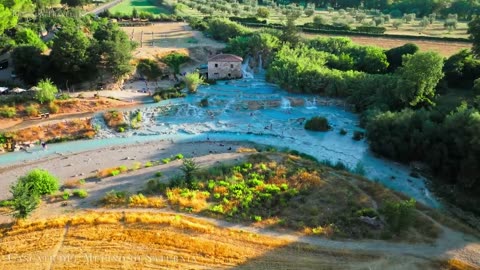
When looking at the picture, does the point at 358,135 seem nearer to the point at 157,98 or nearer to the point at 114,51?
the point at 157,98

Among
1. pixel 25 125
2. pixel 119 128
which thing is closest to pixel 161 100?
pixel 119 128

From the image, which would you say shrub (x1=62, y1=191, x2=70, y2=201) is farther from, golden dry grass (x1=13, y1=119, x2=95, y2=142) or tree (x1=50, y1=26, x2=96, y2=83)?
tree (x1=50, y1=26, x2=96, y2=83)

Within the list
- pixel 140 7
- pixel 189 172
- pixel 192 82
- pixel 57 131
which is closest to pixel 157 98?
A: pixel 192 82

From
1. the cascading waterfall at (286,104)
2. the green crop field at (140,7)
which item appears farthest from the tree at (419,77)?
the green crop field at (140,7)

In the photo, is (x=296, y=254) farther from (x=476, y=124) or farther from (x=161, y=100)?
(x=161, y=100)

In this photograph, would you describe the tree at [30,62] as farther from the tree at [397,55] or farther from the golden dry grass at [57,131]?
the tree at [397,55]
